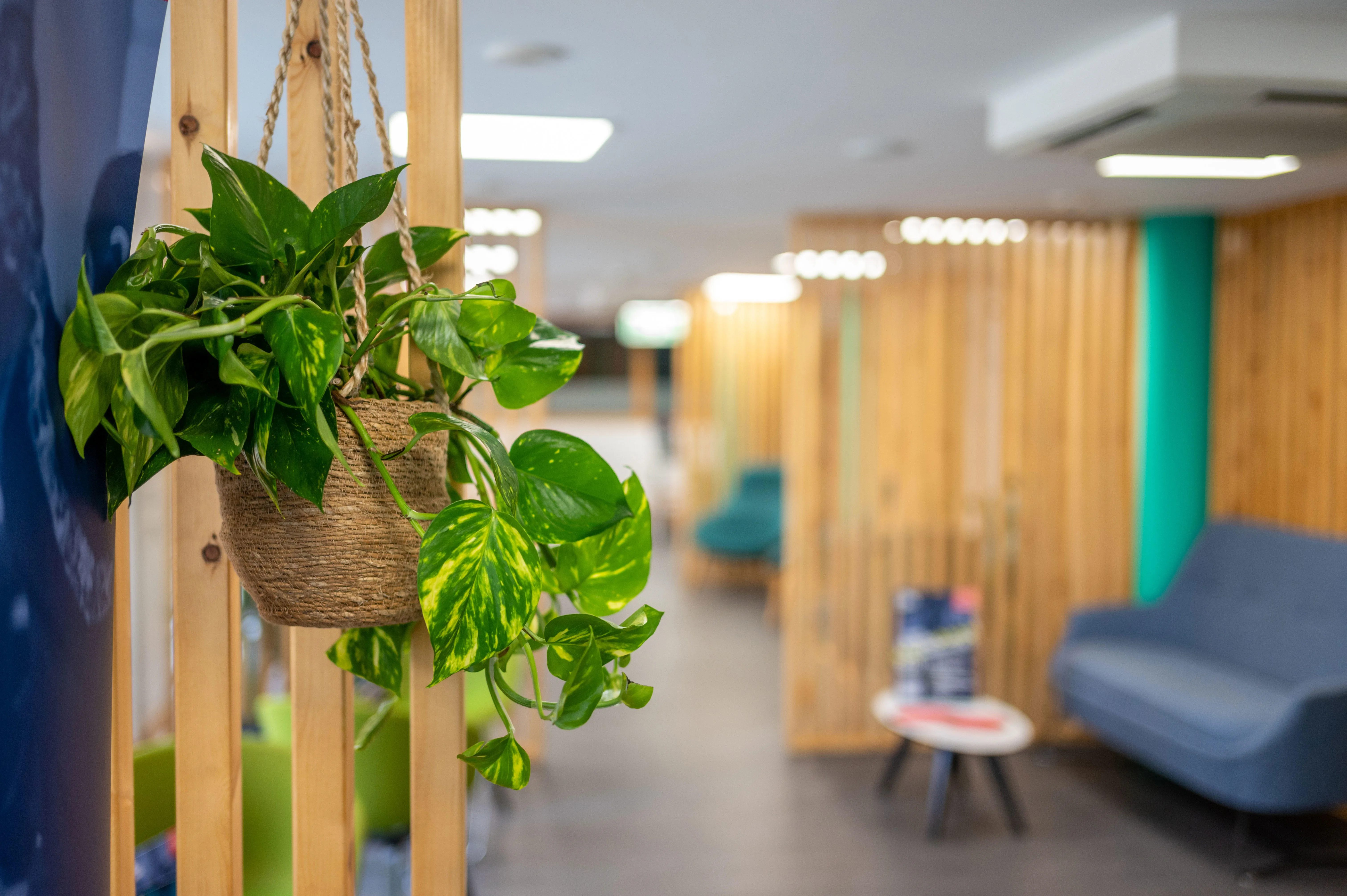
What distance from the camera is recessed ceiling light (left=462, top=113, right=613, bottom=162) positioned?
127 inches

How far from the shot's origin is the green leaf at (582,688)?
1098 mm

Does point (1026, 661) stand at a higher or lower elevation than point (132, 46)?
lower

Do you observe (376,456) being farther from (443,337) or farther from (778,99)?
(778,99)

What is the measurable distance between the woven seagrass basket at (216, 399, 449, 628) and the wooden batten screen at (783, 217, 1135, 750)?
4.06 m

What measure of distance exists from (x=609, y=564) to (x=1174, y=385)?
4557mm

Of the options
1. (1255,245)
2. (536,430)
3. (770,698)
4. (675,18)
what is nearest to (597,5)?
(675,18)

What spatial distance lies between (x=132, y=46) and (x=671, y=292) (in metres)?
8.97

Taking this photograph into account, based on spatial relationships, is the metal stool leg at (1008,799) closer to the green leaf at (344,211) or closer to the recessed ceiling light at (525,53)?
the recessed ceiling light at (525,53)

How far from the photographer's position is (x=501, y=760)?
1.11m

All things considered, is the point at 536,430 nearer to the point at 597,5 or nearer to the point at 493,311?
the point at 493,311

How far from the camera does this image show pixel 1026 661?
16.5ft

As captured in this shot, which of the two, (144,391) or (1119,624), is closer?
(144,391)

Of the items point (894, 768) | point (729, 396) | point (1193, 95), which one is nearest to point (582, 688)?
point (1193, 95)

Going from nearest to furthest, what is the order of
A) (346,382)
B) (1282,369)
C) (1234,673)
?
(346,382)
(1234,673)
(1282,369)
